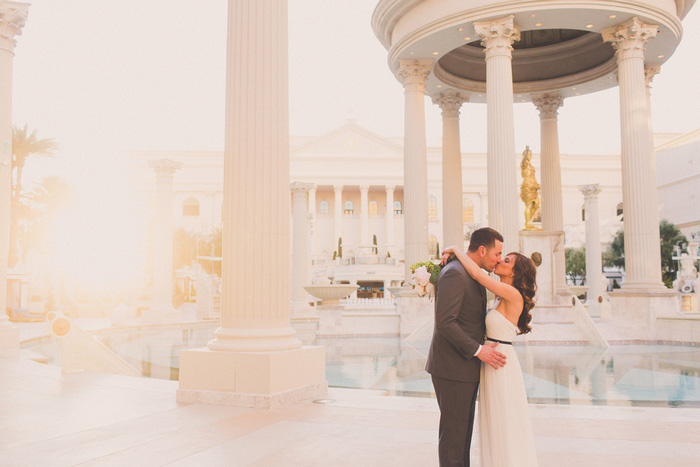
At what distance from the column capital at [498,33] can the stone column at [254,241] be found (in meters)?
12.9

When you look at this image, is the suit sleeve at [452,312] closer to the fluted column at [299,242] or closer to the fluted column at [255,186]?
the fluted column at [255,186]

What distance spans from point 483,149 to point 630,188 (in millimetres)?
67798

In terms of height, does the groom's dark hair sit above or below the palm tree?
below

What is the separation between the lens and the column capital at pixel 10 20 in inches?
520

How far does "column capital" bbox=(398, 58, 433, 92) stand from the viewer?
22.4 metres

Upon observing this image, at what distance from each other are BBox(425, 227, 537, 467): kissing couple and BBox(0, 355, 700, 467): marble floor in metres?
0.94

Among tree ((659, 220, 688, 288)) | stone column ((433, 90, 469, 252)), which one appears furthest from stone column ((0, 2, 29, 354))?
tree ((659, 220, 688, 288))

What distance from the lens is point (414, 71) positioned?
73.9ft

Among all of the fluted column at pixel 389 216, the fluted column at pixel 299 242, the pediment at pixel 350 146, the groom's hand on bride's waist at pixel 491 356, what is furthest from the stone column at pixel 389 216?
the groom's hand on bride's waist at pixel 491 356

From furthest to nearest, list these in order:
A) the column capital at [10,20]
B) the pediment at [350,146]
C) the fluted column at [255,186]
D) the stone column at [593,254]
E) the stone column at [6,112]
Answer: the pediment at [350,146] → the stone column at [593,254] → the column capital at [10,20] → the stone column at [6,112] → the fluted column at [255,186]

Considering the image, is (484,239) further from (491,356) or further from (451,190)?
(451,190)

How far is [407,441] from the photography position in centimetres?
538

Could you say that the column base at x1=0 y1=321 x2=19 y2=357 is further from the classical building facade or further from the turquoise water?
the classical building facade

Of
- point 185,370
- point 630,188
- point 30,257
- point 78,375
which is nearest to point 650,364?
point 630,188
